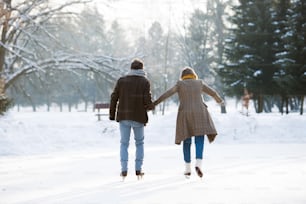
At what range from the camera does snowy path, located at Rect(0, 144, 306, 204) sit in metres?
5.98

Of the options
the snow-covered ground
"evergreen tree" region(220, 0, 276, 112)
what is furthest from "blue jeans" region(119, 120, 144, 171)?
"evergreen tree" region(220, 0, 276, 112)

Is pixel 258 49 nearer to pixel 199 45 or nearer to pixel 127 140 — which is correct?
pixel 199 45

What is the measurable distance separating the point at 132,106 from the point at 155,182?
1.16 m

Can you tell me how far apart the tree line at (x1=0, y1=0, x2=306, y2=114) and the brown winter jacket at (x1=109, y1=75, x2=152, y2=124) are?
986 cm

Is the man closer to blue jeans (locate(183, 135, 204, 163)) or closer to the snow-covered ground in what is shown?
the snow-covered ground

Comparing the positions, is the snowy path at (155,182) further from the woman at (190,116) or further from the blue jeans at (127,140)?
the woman at (190,116)

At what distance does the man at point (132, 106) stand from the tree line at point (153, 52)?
32.4ft

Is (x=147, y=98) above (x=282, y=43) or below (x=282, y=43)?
below

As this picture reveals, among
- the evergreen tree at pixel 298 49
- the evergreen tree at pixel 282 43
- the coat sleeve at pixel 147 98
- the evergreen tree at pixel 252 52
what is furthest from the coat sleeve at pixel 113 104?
the evergreen tree at pixel 252 52

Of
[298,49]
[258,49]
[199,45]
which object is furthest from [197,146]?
[199,45]

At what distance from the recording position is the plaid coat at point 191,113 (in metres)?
7.72

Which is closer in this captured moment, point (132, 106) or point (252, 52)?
point (132, 106)

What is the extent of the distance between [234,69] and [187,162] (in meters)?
25.8

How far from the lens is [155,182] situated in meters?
7.40
